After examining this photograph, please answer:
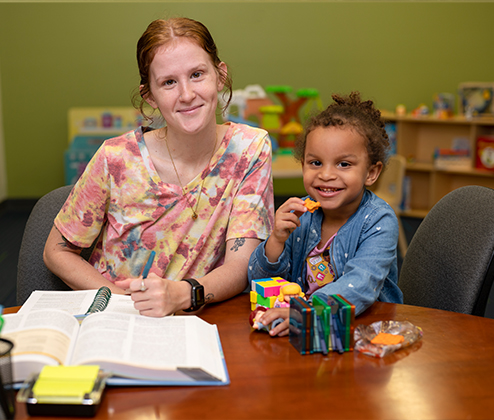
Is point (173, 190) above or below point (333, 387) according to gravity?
above

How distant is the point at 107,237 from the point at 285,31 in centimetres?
488

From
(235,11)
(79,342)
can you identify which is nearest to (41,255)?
(79,342)

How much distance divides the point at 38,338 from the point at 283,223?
0.59 m

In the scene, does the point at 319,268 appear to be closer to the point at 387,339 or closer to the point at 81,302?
the point at 387,339

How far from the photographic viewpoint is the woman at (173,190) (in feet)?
4.52

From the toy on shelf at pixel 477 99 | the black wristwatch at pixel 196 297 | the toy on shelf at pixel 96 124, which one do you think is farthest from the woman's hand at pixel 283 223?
the toy on shelf at pixel 477 99

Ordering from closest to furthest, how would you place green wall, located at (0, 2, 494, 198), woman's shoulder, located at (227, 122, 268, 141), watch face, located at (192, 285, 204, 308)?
1. watch face, located at (192, 285, 204, 308)
2. woman's shoulder, located at (227, 122, 268, 141)
3. green wall, located at (0, 2, 494, 198)

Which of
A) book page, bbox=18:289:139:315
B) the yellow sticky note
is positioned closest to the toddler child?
book page, bbox=18:289:139:315

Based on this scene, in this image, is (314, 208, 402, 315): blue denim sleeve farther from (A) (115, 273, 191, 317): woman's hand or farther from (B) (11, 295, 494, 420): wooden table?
(A) (115, 273, 191, 317): woman's hand

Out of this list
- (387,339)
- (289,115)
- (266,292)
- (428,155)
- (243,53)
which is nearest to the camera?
(387,339)

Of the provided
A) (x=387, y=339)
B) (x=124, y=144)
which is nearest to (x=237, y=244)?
(x=124, y=144)

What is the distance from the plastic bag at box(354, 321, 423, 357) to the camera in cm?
97

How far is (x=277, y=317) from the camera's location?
1041 millimetres

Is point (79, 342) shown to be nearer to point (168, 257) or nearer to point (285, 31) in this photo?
point (168, 257)
